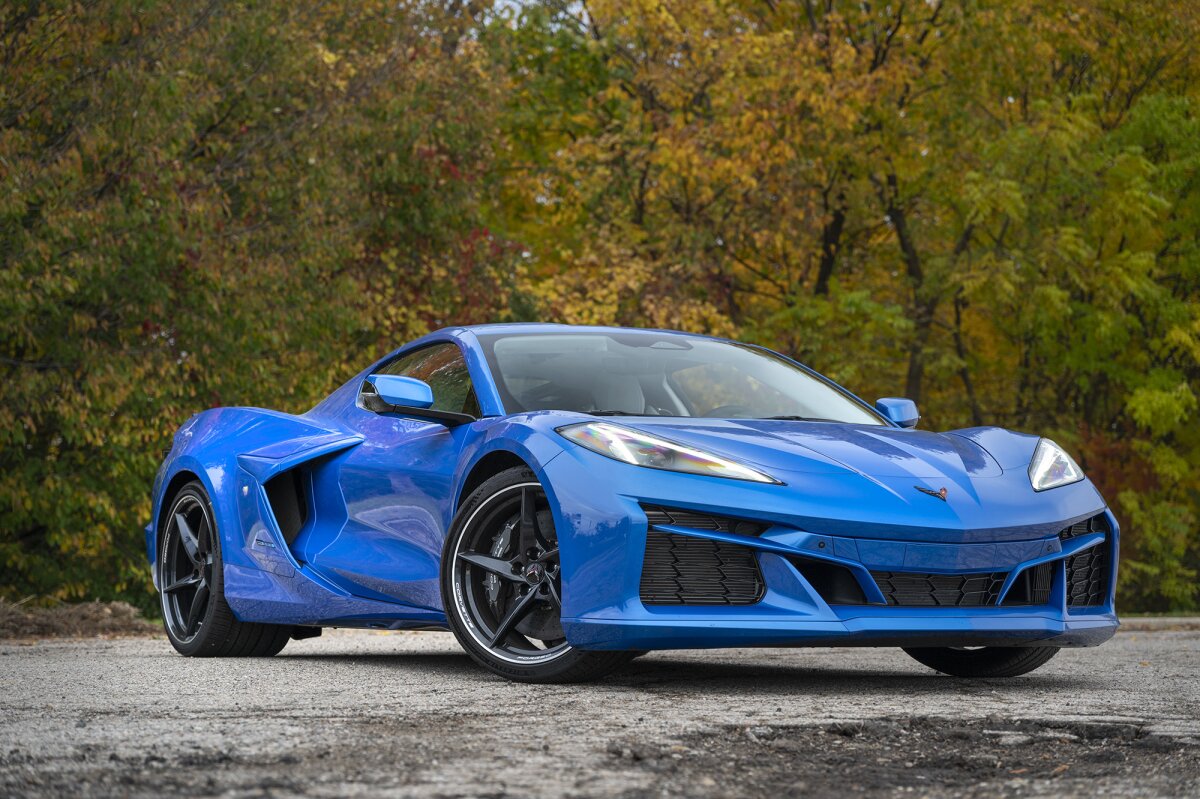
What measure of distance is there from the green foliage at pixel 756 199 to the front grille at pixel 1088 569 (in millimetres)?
10766

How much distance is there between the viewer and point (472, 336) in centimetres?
645

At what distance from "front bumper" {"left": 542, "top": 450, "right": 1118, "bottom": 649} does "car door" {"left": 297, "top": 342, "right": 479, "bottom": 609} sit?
2.68ft

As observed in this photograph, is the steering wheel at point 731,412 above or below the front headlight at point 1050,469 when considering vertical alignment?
above

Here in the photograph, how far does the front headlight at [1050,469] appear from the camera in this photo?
18.4ft

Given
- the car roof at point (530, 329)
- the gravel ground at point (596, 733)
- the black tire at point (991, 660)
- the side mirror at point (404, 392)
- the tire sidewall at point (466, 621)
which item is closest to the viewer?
the gravel ground at point (596, 733)

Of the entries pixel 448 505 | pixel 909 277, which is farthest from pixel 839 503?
pixel 909 277

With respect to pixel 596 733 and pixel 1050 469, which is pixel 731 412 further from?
pixel 596 733

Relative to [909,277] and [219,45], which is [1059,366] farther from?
[219,45]

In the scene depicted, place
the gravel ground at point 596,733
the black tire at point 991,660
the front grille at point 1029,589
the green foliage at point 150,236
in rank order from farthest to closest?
the green foliage at point 150,236 → the black tire at point 991,660 → the front grille at point 1029,589 → the gravel ground at point 596,733

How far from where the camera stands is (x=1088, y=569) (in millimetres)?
5707

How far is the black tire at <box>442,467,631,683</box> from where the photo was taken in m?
5.21

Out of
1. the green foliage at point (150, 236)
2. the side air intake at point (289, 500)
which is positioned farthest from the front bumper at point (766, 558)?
the green foliage at point (150, 236)

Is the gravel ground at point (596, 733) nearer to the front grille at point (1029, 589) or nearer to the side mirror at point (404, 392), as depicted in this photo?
the front grille at point (1029, 589)

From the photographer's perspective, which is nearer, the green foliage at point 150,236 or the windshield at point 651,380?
the windshield at point 651,380
